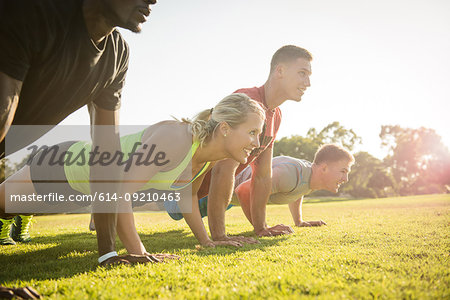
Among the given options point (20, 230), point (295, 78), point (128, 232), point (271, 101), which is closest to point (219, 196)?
point (128, 232)

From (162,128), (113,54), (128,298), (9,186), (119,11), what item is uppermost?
(119,11)

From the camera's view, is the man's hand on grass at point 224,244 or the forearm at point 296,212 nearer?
the man's hand on grass at point 224,244

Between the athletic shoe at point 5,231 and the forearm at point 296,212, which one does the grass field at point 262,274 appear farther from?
the forearm at point 296,212

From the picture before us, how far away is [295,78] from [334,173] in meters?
2.54

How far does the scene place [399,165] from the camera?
58.2 metres

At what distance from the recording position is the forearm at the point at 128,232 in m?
3.10

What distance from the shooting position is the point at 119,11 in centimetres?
249

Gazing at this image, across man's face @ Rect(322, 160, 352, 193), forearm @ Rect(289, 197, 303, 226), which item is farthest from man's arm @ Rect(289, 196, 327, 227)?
man's face @ Rect(322, 160, 352, 193)

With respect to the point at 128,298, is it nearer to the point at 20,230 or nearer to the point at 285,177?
the point at 20,230

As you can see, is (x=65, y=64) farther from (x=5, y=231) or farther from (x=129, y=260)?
(x=5, y=231)

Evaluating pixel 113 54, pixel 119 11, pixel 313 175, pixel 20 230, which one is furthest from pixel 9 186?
pixel 313 175

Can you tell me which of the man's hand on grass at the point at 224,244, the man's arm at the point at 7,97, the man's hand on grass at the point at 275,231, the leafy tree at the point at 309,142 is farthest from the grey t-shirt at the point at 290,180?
the leafy tree at the point at 309,142

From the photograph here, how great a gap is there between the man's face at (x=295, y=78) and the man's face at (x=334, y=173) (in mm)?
2093

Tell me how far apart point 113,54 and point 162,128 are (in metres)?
1.07
